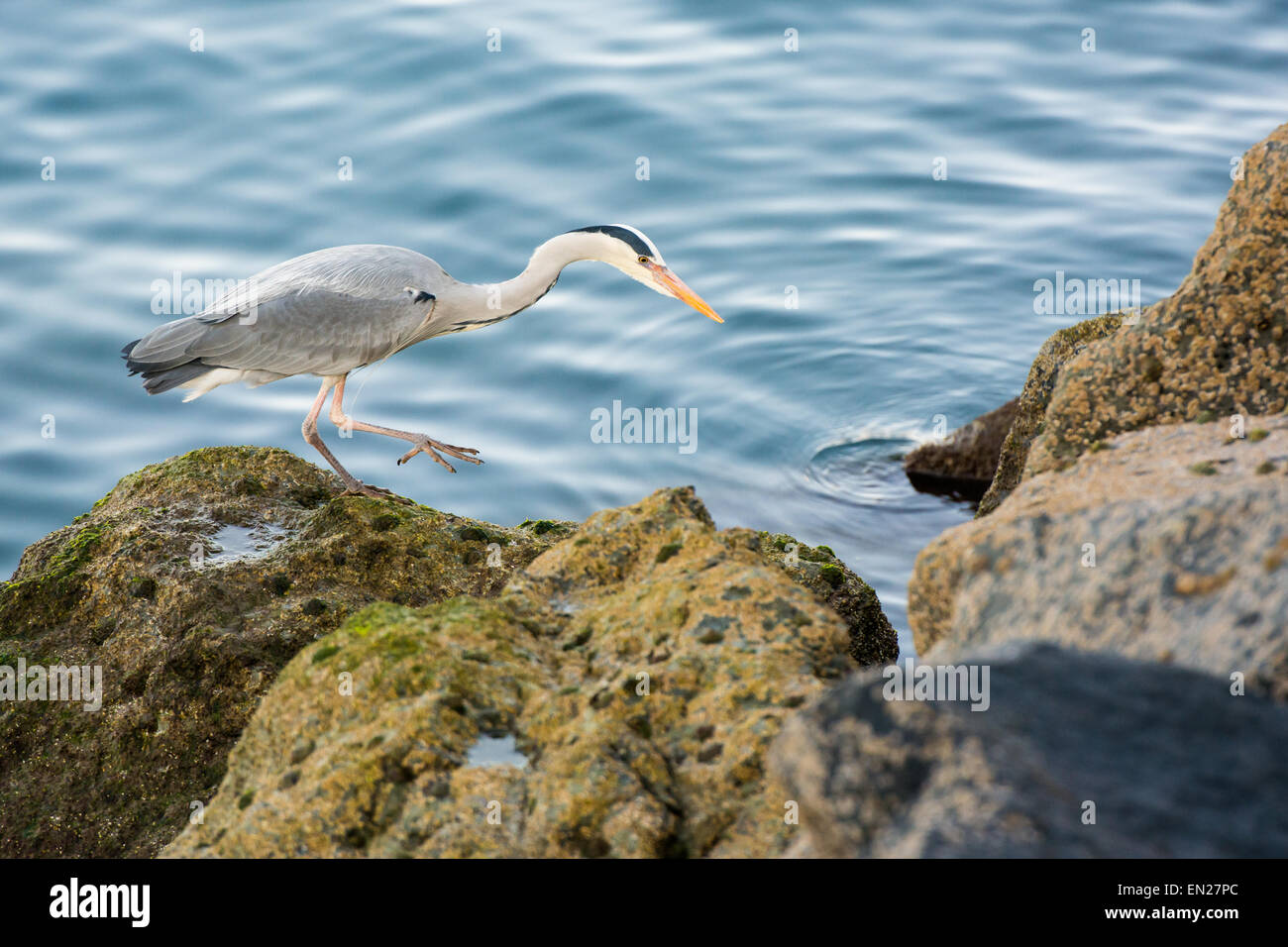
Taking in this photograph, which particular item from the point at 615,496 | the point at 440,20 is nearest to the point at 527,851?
the point at 615,496

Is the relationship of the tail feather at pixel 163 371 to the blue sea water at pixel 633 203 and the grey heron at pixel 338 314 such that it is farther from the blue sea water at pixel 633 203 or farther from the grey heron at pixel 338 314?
the blue sea water at pixel 633 203

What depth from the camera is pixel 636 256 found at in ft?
25.2

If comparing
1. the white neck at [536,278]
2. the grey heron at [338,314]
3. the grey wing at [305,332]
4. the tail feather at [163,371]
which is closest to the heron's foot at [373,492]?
the grey heron at [338,314]

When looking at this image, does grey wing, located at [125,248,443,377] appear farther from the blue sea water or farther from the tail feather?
the blue sea water

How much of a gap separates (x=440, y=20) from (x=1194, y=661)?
55.6ft

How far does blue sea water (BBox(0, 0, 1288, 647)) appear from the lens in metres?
11.8

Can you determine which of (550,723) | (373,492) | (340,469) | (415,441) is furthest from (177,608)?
(415,441)

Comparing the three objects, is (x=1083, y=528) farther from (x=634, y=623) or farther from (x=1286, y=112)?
(x=1286, y=112)

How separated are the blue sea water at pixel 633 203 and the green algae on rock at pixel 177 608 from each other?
182 inches

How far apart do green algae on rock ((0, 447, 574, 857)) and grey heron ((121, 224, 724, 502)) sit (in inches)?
43.8

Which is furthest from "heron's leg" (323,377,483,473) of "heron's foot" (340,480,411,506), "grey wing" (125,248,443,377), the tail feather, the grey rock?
the grey rock

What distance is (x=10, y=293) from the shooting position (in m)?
13.2

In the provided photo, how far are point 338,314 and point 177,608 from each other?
266cm

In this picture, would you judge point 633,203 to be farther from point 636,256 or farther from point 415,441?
point 415,441
